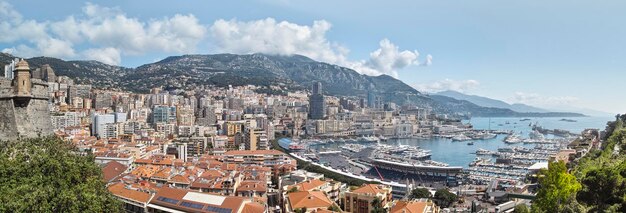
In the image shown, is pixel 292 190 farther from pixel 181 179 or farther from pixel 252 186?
pixel 181 179

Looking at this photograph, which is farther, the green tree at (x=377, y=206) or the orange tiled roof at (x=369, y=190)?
the orange tiled roof at (x=369, y=190)

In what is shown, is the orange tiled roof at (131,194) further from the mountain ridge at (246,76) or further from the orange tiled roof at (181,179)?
the mountain ridge at (246,76)

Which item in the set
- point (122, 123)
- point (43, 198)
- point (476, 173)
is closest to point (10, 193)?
A: point (43, 198)

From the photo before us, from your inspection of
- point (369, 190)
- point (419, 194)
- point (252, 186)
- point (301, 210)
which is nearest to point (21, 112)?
point (301, 210)

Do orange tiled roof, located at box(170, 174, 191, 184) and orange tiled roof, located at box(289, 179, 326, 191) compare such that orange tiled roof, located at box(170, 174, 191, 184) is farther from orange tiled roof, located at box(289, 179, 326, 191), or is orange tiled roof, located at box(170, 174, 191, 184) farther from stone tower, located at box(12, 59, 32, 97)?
stone tower, located at box(12, 59, 32, 97)

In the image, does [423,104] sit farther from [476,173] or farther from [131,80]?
[476,173]

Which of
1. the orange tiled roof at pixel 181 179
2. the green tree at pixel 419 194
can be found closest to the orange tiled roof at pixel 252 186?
the orange tiled roof at pixel 181 179

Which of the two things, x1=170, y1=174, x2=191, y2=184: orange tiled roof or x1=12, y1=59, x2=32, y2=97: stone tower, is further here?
x1=170, y1=174, x2=191, y2=184: orange tiled roof

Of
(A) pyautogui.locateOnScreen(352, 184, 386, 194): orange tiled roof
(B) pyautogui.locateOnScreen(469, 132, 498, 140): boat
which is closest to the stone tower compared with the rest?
(A) pyautogui.locateOnScreen(352, 184, 386, 194): orange tiled roof
